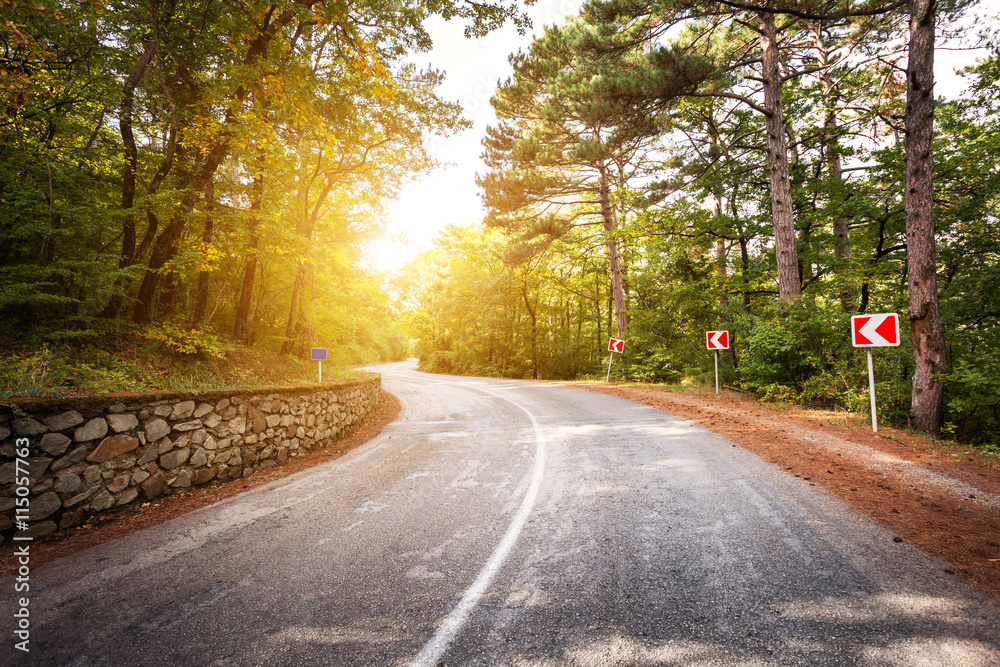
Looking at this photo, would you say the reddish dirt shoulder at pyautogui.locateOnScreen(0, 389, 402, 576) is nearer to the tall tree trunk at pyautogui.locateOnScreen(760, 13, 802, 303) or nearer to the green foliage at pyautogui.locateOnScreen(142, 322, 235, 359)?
the green foliage at pyautogui.locateOnScreen(142, 322, 235, 359)

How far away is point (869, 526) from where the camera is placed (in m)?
3.10

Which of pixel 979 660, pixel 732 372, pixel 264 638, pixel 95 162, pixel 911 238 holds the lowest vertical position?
pixel 264 638

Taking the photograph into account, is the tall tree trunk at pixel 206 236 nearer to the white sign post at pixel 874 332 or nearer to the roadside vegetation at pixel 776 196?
the roadside vegetation at pixel 776 196

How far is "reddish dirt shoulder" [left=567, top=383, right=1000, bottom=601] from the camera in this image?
2785mm

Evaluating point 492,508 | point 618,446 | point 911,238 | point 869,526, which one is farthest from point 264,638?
point 911,238

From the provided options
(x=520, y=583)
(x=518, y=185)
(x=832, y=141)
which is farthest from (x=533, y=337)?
(x=520, y=583)

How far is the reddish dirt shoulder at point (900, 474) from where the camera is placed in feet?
9.14

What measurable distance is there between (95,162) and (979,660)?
39.5 feet

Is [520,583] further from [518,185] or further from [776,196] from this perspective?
[518,185]

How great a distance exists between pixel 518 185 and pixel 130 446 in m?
15.0

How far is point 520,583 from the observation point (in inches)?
98.9

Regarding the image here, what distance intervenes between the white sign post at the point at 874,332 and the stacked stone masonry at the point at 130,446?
982 centimetres

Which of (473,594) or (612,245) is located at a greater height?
(612,245)

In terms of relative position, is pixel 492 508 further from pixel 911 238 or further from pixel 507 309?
pixel 507 309
